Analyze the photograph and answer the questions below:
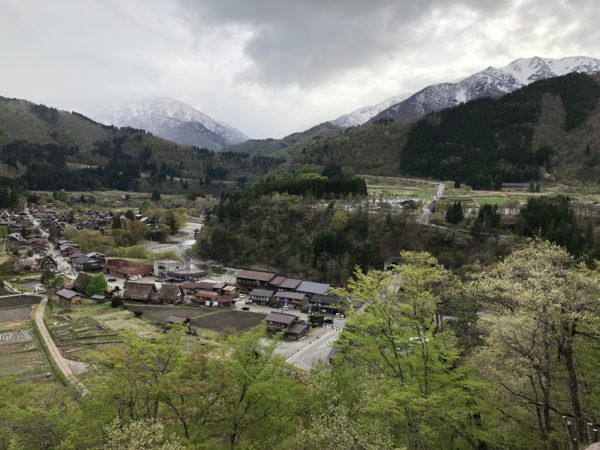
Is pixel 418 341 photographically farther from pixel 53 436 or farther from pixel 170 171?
pixel 170 171

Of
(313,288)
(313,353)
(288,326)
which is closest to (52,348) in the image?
(288,326)

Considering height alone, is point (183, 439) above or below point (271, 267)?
above

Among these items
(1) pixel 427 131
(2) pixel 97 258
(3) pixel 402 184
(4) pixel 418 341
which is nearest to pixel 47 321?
(2) pixel 97 258

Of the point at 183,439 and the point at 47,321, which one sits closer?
the point at 183,439

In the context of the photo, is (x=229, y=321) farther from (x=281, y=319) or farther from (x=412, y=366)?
(x=412, y=366)

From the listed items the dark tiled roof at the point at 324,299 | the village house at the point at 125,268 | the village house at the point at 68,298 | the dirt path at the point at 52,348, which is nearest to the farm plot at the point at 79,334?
the dirt path at the point at 52,348

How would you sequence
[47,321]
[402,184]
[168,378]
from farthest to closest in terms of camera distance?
1. [402,184]
2. [47,321]
3. [168,378]

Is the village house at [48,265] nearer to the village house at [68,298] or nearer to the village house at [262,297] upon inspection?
the village house at [68,298]
